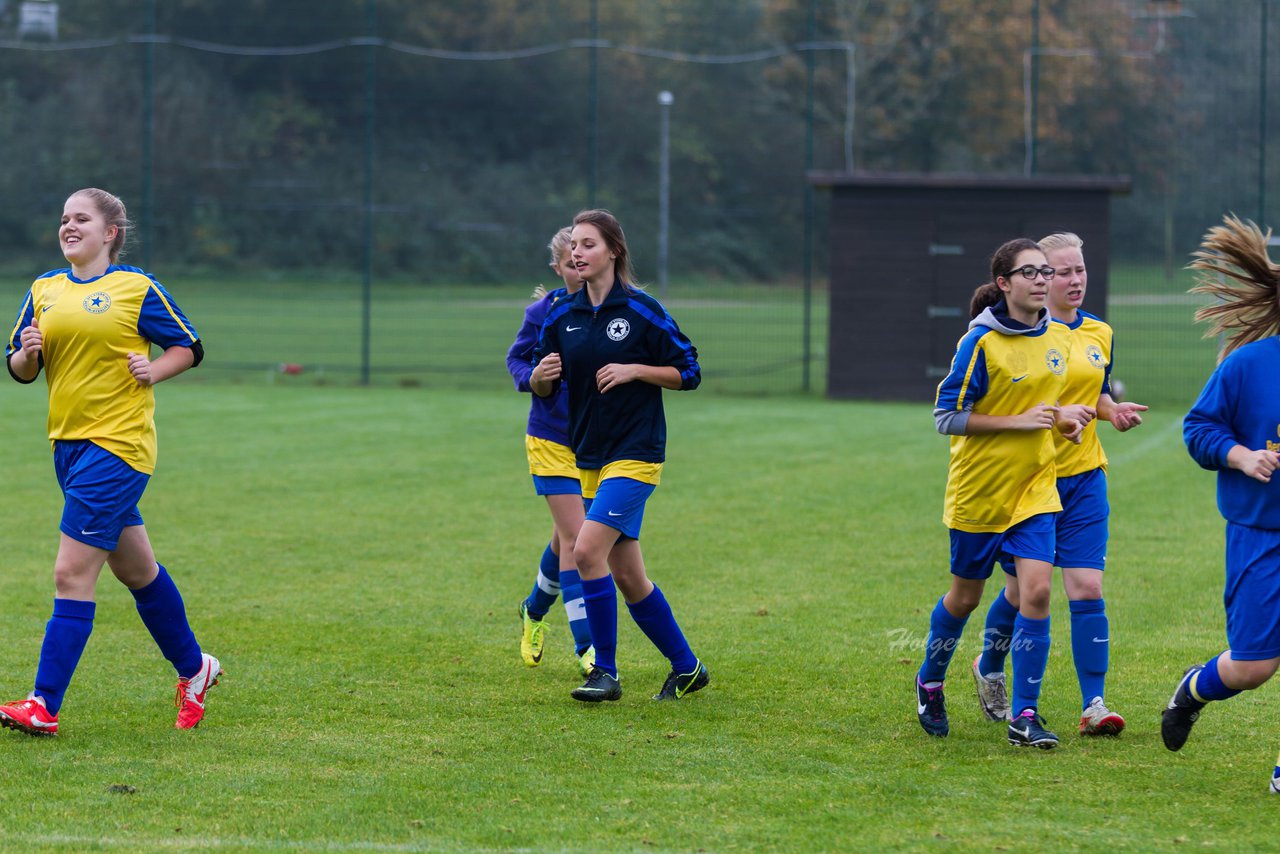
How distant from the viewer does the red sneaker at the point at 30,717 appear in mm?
5262

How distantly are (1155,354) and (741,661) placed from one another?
51.0ft

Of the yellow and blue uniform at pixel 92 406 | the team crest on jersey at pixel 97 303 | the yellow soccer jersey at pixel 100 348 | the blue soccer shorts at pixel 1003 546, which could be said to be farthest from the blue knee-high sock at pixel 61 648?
the blue soccer shorts at pixel 1003 546

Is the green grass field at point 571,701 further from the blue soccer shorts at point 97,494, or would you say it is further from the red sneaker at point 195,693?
the blue soccer shorts at point 97,494

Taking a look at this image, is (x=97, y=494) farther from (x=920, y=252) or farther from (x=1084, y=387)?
(x=920, y=252)

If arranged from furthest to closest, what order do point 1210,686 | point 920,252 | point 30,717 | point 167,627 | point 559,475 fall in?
point 920,252
point 559,475
point 167,627
point 30,717
point 1210,686

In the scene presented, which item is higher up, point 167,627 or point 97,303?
point 97,303

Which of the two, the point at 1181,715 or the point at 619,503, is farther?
the point at 619,503

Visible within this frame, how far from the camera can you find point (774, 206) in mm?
21562

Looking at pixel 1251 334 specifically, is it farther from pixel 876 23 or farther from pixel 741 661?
pixel 876 23

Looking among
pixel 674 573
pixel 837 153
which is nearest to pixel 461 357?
pixel 837 153

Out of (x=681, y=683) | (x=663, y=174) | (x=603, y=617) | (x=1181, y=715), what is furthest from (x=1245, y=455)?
(x=663, y=174)

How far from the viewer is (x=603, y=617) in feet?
19.9

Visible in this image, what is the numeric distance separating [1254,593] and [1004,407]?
1.11m

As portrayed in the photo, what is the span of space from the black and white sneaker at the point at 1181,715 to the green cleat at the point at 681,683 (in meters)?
1.79
